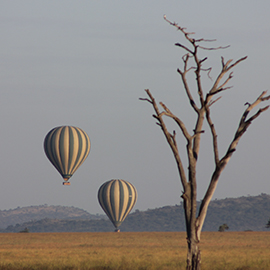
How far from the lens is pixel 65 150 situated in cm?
7588

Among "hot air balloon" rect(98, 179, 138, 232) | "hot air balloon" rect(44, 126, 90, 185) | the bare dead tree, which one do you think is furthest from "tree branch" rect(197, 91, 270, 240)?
"hot air balloon" rect(98, 179, 138, 232)

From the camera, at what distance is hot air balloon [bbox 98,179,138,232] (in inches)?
3627

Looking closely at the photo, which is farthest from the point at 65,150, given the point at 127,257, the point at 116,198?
the point at 127,257

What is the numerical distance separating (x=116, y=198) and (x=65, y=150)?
19004mm

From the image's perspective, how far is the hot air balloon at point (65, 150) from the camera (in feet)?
249

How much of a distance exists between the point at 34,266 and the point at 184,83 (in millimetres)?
15277

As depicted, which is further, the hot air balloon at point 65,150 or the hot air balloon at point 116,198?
the hot air balloon at point 116,198

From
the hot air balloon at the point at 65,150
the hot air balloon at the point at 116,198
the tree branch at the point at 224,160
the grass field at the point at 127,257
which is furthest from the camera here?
the hot air balloon at the point at 116,198

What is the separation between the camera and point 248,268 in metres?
32.0

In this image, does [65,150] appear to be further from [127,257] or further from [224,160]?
[224,160]

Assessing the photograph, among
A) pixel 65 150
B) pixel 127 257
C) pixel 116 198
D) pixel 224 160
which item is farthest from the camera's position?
pixel 116 198

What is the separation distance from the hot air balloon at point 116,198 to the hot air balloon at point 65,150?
1575 centimetres

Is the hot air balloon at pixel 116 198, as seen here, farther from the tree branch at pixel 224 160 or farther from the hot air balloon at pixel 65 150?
the tree branch at pixel 224 160

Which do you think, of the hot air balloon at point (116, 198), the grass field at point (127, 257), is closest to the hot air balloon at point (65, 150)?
the grass field at point (127, 257)
